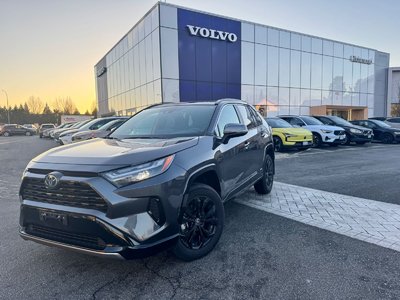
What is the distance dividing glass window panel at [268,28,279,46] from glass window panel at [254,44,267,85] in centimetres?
95

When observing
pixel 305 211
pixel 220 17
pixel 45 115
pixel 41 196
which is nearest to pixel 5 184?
pixel 41 196

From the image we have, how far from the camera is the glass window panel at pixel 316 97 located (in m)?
30.8

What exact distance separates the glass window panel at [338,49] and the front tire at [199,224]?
33.7 m

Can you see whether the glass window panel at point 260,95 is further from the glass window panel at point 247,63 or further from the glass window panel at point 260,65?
the glass window panel at point 247,63

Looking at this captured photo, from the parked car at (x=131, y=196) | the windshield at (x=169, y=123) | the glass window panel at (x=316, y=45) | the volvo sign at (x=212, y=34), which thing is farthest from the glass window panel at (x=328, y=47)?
the parked car at (x=131, y=196)

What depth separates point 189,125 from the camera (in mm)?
3920

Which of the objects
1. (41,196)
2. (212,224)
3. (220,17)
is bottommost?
(212,224)

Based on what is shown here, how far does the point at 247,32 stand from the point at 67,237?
1043 inches

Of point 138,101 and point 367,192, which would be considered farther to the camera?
point 138,101

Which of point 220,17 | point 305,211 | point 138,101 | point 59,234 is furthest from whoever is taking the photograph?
point 138,101

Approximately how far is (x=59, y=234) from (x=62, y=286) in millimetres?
502

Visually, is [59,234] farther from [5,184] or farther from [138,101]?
[138,101]

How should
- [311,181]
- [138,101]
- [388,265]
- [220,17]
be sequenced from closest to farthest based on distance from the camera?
[388,265] → [311,181] → [220,17] → [138,101]

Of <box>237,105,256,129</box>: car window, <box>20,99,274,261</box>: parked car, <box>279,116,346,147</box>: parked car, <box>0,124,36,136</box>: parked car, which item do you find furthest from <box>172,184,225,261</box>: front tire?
<box>0,124,36,136</box>: parked car
